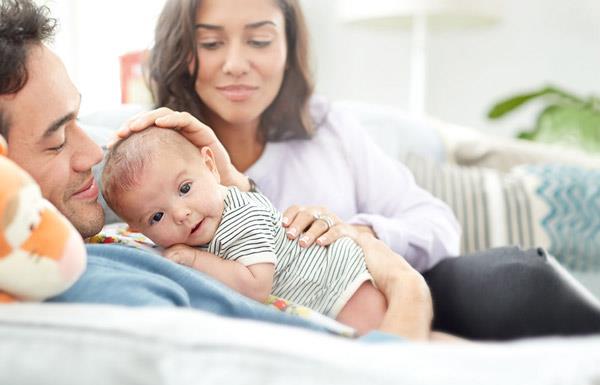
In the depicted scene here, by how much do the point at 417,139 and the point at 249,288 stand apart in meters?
1.25

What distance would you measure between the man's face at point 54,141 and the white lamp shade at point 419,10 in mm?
2279

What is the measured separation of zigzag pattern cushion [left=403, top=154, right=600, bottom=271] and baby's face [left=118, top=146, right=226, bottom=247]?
0.96m

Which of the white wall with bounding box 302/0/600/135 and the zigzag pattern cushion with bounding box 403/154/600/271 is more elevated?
the white wall with bounding box 302/0/600/135

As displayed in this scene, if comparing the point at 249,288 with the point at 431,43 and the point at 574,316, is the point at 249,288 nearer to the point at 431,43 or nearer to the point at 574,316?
the point at 574,316

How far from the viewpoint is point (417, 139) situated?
2037 mm

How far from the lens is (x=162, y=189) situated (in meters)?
0.91

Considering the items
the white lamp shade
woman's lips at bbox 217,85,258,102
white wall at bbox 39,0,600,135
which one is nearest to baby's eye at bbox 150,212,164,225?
woman's lips at bbox 217,85,258,102

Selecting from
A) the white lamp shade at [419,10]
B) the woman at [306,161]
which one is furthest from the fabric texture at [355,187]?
the white lamp shade at [419,10]

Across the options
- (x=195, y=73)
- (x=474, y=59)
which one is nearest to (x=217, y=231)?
(x=195, y=73)

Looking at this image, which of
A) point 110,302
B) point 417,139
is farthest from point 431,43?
point 110,302

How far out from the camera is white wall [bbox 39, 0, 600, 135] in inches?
133

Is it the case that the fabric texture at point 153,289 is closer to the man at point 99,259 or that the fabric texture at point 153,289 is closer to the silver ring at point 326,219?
the man at point 99,259

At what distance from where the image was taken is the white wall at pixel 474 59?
3.38 m

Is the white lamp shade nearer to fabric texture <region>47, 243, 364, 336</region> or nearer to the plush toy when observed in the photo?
fabric texture <region>47, 243, 364, 336</region>
